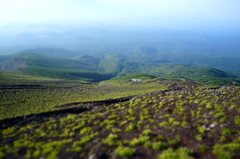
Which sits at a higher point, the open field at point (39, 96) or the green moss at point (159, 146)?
the green moss at point (159, 146)

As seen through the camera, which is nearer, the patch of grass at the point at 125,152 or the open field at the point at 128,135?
the patch of grass at the point at 125,152

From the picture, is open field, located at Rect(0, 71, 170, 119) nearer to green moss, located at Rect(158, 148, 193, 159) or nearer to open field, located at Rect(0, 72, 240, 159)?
open field, located at Rect(0, 72, 240, 159)

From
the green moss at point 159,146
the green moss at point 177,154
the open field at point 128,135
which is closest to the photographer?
the green moss at point 177,154

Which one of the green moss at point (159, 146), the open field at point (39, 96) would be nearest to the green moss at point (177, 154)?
the green moss at point (159, 146)

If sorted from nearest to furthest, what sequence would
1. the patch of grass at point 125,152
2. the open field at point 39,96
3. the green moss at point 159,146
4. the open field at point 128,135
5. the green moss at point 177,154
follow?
the green moss at point 177,154 < the patch of grass at point 125,152 < the open field at point 128,135 < the green moss at point 159,146 < the open field at point 39,96

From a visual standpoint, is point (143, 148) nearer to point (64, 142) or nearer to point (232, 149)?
point (232, 149)

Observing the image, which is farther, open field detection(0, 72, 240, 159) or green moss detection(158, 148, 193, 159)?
open field detection(0, 72, 240, 159)

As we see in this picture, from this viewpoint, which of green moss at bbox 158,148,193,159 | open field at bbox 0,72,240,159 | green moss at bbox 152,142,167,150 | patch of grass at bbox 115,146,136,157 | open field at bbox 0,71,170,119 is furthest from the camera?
open field at bbox 0,71,170,119

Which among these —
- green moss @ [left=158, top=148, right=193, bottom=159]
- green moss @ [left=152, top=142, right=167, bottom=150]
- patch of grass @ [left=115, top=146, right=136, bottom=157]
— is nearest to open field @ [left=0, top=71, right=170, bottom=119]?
patch of grass @ [left=115, top=146, right=136, bottom=157]

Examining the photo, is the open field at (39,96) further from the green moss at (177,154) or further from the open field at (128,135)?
the green moss at (177,154)

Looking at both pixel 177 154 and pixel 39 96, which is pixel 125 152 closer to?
pixel 177 154

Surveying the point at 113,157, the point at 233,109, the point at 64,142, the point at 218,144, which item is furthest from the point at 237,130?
the point at 64,142

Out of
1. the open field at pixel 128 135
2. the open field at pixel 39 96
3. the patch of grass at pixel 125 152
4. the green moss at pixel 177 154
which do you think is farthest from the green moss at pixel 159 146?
the open field at pixel 39 96
